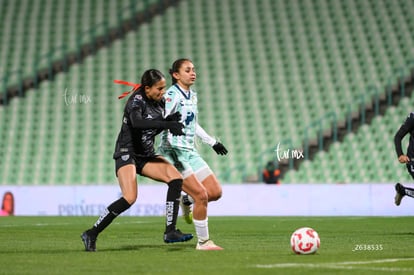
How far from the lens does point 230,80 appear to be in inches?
1037

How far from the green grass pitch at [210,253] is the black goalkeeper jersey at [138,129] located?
111 cm

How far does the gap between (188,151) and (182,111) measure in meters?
0.47

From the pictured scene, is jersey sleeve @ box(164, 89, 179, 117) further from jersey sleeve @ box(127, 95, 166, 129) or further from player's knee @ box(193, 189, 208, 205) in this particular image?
player's knee @ box(193, 189, 208, 205)

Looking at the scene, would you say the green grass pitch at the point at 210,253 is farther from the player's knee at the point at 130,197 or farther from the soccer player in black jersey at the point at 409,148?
the soccer player in black jersey at the point at 409,148

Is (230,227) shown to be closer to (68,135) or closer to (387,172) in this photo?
(387,172)

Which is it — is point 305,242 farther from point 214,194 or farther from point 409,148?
point 409,148

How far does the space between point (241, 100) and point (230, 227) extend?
1054 cm

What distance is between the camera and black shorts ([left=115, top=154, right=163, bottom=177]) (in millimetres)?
9844

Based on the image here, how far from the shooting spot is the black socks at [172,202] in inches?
385

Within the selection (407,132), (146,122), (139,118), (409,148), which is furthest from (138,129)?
(409,148)

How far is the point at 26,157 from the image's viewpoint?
24.7m

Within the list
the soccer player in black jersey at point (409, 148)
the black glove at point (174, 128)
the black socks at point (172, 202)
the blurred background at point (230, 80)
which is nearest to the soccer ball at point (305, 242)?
the black socks at point (172, 202)

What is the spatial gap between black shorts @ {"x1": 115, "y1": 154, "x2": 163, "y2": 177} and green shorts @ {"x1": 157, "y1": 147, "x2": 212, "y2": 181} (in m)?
0.20

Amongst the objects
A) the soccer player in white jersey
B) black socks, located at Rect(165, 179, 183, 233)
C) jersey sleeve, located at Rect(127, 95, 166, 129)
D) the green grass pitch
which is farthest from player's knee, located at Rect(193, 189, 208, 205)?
jersey sleeve, located at Rect(127, 95, 166, 129)
